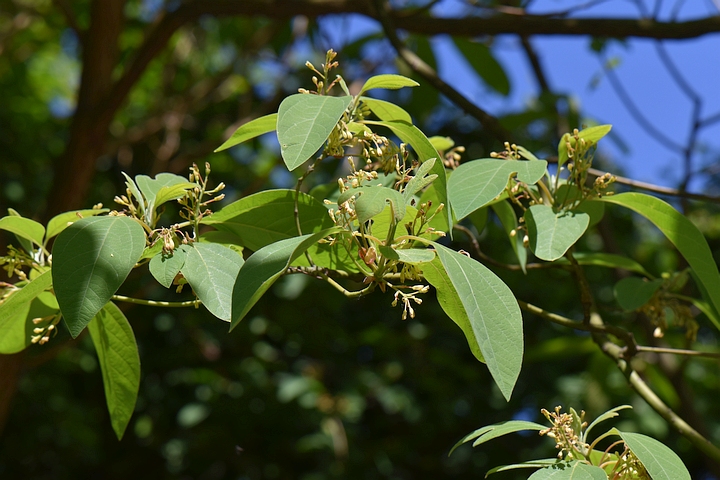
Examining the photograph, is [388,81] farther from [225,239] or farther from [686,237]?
[686,237]

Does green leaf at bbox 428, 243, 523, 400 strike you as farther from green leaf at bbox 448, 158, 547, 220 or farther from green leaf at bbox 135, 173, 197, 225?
green leaf at bbox 135, 173, 197, 225

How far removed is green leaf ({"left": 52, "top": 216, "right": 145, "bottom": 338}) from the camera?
0.57 meters

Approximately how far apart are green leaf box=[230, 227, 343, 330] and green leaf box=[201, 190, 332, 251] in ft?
0.55

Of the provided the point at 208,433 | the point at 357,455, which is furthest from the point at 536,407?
the point at 208,433

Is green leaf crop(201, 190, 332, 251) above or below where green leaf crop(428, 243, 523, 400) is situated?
below

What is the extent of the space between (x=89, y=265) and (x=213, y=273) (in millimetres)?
113

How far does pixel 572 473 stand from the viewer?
58 cm

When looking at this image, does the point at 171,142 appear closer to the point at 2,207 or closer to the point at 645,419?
the point at 2,207

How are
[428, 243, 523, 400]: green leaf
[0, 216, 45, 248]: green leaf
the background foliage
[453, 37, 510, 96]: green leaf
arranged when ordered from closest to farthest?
[428, 243, 523, 400]: green leaf < [0, 216, 45, 248]: green leaf < [453, 37, 510, 96]: green leaf < the background foliage

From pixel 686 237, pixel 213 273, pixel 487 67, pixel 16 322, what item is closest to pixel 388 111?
pixel 213 273

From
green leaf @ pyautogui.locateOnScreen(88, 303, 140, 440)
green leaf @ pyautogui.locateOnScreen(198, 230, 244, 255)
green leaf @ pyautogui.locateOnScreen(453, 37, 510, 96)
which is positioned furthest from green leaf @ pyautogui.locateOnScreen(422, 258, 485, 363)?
green leaf @ pyautogui.locateOnScreen(453, 37, 510, 96)

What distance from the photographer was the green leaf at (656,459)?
564mm

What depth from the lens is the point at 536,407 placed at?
8.38ft

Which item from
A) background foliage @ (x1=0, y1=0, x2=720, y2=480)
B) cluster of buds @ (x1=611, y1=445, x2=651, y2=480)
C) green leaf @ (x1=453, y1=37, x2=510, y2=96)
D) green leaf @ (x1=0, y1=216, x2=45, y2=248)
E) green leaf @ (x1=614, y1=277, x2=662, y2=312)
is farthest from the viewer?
background foliage @ (x1=0, y1=0, x2=720, y2=480)
